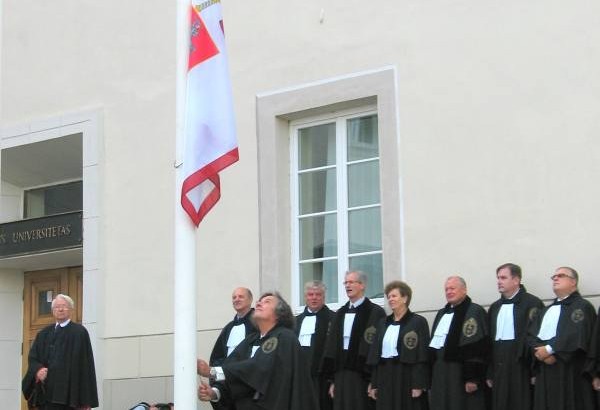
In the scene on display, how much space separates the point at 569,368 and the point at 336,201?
3553 millimetres

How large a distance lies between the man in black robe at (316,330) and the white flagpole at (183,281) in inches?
120

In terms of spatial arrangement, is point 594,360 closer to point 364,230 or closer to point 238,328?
point 364,230

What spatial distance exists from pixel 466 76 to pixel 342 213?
1.98 m

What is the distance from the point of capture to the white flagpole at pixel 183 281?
8.96 metres

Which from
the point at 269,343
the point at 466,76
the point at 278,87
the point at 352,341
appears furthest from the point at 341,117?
the point at 269,343

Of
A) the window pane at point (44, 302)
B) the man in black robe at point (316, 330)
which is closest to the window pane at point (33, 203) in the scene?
the window pane at point (44, 302)

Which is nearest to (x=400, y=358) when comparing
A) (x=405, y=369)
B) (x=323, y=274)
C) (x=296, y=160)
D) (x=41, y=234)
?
(x=405, y=369)

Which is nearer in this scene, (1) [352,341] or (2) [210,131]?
(2) [210,131]

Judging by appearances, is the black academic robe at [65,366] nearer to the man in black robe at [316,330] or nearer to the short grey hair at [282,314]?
the man in black robe at [316,330]

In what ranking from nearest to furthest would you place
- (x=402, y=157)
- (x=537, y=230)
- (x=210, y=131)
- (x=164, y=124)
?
(x=210, y=131) → (x=537, y=230) → (x=402, y=157) → (x=164, y=124)

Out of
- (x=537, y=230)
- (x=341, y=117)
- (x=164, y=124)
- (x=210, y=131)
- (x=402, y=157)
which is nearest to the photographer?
(x=210, y=131)

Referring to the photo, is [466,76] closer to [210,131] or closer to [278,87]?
[278,87]

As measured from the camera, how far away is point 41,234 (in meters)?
15.7

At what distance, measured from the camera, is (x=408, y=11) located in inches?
500
